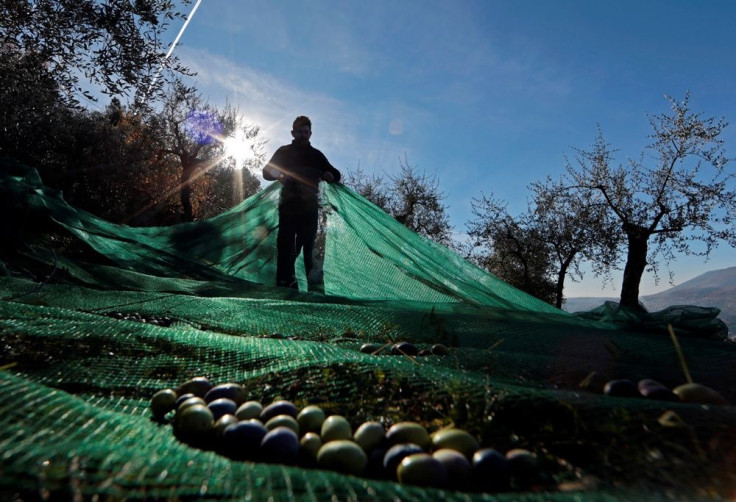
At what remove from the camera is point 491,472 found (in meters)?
1.36

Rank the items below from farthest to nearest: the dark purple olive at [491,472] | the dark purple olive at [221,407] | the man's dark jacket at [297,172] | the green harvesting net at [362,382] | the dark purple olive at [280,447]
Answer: the man's dark jacket at [297,172] → the dark purple olive at [221,407] → the dark purple olive at [280,447] → the dark purple olive at [491,472] → the green harvesting net at [362,382]

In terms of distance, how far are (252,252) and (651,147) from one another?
1645 centimetres

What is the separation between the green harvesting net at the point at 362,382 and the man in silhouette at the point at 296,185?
1647 millimetres

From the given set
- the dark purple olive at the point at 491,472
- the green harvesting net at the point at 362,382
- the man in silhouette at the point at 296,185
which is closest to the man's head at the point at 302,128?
the man in silhouette at the point at 296,185

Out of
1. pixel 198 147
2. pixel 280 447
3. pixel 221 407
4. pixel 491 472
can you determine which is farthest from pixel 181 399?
pixel 198 147

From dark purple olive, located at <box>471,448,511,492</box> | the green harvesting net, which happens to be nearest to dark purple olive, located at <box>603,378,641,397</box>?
the green harvesting net

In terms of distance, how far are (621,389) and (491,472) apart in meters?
0.92

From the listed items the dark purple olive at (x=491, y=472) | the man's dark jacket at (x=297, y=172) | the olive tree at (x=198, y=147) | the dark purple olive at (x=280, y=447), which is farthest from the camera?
the olive tree at (x=198, y=147)

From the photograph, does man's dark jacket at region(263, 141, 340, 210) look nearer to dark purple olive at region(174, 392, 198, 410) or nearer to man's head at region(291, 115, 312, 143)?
man's head at region(291, 115, 312, 143)

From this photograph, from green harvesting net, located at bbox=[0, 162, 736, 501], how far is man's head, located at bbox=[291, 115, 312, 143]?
2.58m

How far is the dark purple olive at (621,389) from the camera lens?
195cm

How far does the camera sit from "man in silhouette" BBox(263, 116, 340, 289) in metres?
7.43

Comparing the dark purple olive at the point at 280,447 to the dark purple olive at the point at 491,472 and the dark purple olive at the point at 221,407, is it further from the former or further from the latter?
the dark purple olive at the point at 491,472

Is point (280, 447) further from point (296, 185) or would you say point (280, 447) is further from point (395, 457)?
point (296, 185)
